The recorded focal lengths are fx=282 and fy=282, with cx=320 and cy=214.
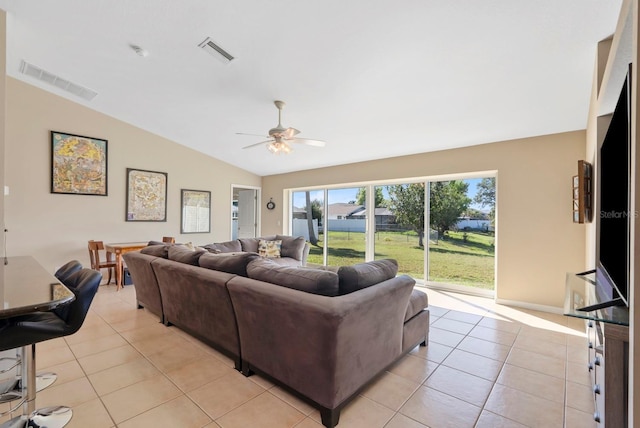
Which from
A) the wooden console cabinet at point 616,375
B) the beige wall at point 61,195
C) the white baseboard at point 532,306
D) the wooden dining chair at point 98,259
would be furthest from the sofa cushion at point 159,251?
the white baseboard at point 532,306

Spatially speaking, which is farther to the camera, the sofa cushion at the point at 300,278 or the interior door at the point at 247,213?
the interior door at the point at 247,213

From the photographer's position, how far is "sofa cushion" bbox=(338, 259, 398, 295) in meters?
1.94

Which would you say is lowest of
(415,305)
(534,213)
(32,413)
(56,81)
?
(32,413)

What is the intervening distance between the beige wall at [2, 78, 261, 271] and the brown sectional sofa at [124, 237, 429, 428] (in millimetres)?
3430

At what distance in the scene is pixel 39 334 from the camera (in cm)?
162

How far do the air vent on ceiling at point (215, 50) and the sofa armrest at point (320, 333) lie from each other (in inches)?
90.2

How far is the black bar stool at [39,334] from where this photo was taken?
156 cm

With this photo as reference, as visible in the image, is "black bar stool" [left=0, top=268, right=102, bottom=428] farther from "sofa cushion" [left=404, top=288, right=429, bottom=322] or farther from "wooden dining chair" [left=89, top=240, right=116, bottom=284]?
"wooden dining chair" [left=89, top=240, right=116, bottom=284]

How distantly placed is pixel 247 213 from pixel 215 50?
18.4ft

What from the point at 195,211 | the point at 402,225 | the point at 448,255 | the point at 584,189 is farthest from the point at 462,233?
the point at 195,211

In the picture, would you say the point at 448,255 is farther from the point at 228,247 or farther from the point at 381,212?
the point at 228,247

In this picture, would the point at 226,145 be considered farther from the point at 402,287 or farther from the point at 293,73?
the point at 402,287

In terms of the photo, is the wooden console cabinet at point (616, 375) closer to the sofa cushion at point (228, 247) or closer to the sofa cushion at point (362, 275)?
the sofa cushion at point (362, 275)

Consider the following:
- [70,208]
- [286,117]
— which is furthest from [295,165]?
[70,208]
